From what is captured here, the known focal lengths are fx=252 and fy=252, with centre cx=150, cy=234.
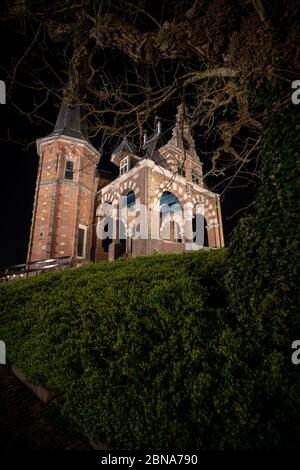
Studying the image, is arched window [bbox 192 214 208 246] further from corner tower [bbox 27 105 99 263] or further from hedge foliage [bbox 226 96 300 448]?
hedge foliage [bbox 226 96 300 448]

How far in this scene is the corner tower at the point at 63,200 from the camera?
58.9 feet

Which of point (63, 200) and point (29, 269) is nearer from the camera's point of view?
point (29, 269)

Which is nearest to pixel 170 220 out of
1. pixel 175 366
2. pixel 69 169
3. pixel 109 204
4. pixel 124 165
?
pixel 109 204

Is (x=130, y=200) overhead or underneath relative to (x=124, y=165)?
underneath

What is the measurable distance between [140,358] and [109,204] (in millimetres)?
19463

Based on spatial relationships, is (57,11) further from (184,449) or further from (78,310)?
→ (184,449)

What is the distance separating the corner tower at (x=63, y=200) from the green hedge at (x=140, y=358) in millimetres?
13722

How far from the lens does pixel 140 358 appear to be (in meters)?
2.92

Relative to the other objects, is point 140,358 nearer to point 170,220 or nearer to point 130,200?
point 130,200

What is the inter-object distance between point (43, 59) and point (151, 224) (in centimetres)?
1229

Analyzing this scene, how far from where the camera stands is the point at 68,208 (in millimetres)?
19141

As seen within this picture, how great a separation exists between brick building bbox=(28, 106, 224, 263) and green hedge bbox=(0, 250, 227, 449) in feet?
38.5
